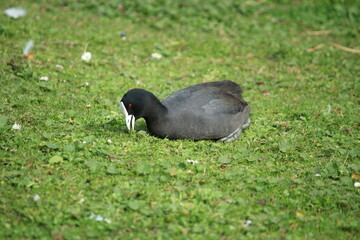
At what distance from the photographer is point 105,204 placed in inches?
→ 159

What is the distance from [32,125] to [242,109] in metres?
2.50

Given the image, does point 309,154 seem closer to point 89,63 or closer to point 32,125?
point 32,125

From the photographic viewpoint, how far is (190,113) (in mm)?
5480

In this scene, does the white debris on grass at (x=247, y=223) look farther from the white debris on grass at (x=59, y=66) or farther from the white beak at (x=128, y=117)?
the white debris on grass at (x=59, y=66)

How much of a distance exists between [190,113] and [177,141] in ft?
1.13

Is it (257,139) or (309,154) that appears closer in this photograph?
(309,154)

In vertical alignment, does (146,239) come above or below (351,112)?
above

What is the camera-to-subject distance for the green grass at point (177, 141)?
396cm

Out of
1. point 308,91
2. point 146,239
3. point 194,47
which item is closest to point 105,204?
point 146,239

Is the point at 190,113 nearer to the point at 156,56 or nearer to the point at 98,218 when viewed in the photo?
the point at 98,218

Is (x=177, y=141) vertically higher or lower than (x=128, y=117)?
lower

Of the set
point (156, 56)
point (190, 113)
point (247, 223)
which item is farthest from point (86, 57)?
point (247, 223)

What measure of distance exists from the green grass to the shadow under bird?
0.44ft

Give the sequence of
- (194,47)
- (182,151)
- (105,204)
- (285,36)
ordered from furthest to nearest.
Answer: (285,36), (194,47), (182,151), (105,204)
